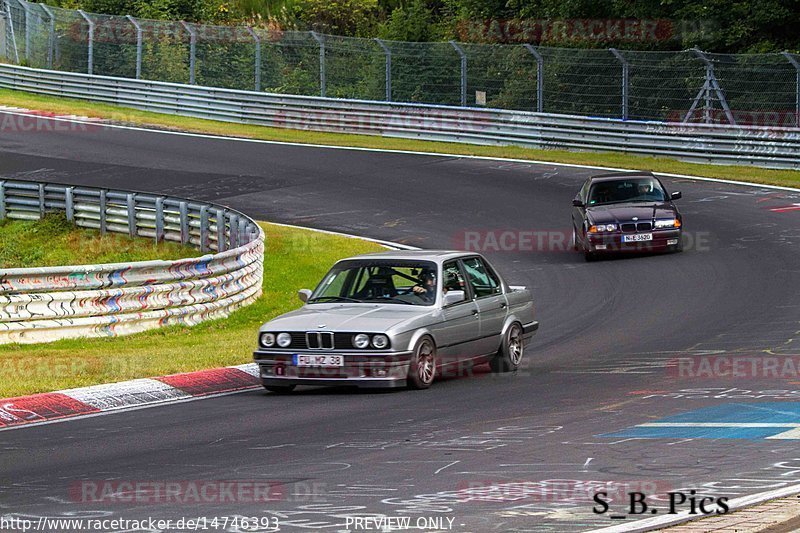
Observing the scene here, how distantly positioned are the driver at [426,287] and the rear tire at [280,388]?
1.62 meters

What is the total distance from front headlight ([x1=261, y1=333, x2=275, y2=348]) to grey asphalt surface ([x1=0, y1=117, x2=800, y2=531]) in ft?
1.72

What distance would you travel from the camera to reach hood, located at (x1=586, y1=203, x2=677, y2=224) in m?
23.1

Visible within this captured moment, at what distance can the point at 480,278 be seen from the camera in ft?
47.0

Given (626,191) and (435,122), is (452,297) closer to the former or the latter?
(626,191)

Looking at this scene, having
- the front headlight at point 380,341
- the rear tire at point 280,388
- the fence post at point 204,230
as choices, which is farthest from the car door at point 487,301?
the fence post at point 204,230

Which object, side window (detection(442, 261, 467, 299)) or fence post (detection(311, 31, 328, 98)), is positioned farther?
fence post (detection(311, 31, 328, 98))

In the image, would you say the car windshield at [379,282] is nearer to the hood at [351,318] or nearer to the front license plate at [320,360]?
the hood at [351,318]

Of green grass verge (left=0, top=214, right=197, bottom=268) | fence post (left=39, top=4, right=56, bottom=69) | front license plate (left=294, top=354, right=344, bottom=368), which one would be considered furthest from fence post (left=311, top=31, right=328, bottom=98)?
front license plate (left=294, top=354, right=344, bottom=368)

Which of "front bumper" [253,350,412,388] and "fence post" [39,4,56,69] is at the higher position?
"fence post" [39,4,56,69]

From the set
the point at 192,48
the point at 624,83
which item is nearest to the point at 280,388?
the point at 624,83

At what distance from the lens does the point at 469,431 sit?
10391 millimetres

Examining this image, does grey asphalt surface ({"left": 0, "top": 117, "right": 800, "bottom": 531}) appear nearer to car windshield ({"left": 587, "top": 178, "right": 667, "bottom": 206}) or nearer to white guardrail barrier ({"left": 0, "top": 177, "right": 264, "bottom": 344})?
car windshield ({"left": 587, "top": 178, "right": 667, "bottom": 206})

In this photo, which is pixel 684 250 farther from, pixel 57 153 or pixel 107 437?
pixel 57 153

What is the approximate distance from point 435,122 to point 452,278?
24.6 metres
